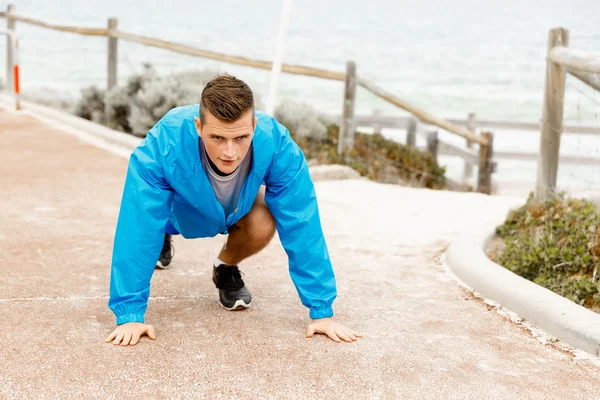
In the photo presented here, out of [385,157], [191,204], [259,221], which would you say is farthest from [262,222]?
[385,157]

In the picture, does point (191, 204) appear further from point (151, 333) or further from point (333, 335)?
point (333, 335)

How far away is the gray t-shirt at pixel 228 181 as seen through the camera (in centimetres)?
297

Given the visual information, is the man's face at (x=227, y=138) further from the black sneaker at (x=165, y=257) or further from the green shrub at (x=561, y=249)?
the green shrub at (x=561, y=249)

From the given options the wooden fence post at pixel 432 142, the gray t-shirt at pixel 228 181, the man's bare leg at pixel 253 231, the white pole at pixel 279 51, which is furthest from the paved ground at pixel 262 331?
the wooden fence post at pixel 432 142

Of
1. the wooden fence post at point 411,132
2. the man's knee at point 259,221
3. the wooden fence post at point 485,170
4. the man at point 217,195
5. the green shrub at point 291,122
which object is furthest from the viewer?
the wooden fence post at point 411,132

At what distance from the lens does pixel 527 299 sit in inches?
137

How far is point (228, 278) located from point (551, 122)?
2.58m

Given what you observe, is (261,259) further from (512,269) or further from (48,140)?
(48,140)

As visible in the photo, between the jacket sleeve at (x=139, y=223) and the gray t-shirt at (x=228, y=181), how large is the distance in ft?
0.57

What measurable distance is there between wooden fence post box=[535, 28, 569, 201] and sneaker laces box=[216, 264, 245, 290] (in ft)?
7.82

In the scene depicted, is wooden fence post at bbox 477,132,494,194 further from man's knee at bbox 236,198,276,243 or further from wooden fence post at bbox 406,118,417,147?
man's knee at bbox 236,198,276,243

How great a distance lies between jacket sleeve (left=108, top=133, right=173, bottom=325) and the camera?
2.89m

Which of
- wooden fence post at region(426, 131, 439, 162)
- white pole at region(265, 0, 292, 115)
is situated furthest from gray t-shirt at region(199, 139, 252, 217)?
wooden fence post at region(426, 131, 439, 162)

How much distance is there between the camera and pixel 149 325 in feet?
10.1
